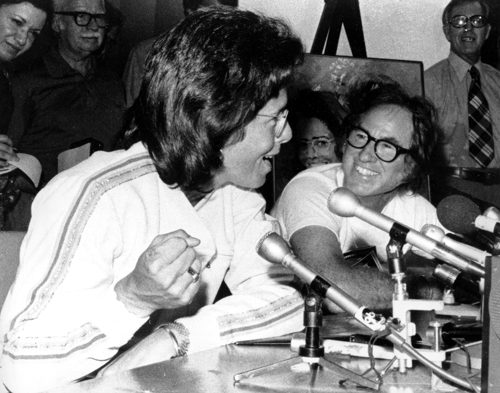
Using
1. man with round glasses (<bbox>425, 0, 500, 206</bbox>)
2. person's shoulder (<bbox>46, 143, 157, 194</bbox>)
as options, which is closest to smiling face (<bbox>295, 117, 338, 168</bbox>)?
man with round glasses (<bbox>425, 0, 500, 206</bbox>)

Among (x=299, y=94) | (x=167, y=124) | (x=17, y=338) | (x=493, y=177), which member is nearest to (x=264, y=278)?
(x=167, y=124)

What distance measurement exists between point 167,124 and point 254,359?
55 centimetres

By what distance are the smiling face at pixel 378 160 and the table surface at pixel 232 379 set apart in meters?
1.40

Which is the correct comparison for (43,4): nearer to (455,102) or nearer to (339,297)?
(455,102)

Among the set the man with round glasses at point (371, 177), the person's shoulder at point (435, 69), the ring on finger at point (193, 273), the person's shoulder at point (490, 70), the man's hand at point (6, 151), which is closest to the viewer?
the ring on finger at point (193, 273)

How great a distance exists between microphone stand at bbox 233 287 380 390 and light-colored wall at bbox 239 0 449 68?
9.25 ft

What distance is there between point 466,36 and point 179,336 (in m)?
3.33

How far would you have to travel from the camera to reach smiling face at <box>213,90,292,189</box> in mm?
1693

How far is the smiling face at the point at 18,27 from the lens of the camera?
315cm

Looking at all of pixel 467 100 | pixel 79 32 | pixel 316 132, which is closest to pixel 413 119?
pixel 316 132

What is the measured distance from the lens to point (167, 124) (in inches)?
63.4

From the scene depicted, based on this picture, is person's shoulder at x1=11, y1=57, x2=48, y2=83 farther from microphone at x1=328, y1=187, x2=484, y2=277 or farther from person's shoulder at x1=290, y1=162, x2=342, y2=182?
microphone at x1=328, y1=187, x2=484, y2=277

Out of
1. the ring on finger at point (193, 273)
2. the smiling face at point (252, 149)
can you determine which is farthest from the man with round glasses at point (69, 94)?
the ring on finger at point (193, 273)

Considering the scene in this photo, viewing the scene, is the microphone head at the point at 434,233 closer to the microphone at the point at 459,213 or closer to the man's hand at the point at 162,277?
the microphone at the point at 459,213
